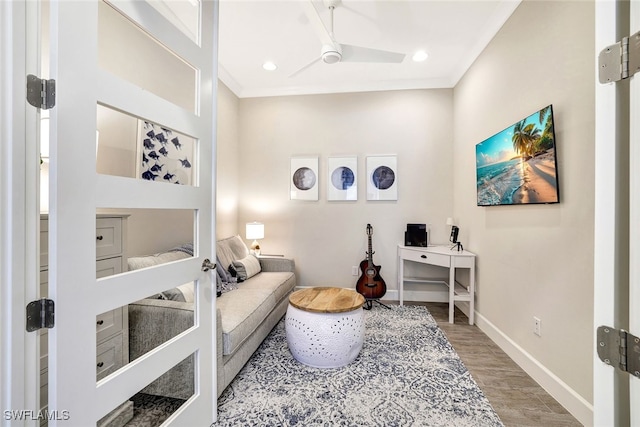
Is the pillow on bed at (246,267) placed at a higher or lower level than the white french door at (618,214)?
lower

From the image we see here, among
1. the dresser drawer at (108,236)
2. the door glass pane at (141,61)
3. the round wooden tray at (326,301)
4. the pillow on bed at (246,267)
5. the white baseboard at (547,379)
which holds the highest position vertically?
the door glass pane at (141,61)

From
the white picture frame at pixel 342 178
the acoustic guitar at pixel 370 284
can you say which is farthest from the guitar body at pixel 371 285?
the white picture frame at pixel 342 178

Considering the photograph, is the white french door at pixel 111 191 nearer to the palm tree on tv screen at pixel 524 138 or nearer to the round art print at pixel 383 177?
the palm tree on tv screen at pixel 524 138

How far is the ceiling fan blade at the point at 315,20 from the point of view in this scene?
1.67 meters

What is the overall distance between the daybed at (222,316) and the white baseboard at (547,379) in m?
2.11

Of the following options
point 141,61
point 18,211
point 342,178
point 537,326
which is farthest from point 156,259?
point 342,178

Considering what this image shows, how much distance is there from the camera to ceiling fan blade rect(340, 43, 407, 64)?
209 cm

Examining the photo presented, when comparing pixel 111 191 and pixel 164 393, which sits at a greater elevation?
pixel 111 191

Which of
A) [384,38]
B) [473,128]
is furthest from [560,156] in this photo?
[384,38]

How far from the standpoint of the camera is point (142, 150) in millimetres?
A: 1231

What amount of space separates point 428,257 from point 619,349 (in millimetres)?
2558

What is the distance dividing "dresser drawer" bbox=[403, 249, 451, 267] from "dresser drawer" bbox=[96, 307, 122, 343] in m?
2.90

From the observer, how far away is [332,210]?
12.5 ft

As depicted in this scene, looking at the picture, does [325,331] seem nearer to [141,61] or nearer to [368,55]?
[141,61]
